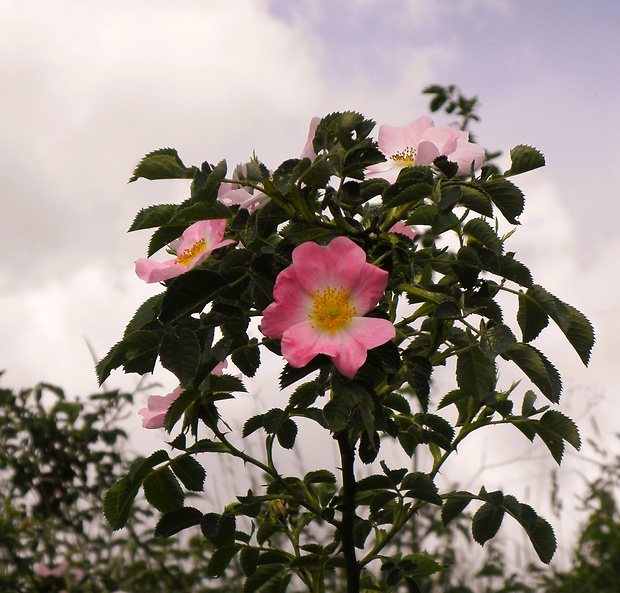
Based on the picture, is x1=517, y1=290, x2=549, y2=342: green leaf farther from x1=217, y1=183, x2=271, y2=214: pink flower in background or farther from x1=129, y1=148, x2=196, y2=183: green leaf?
x1=129, y1=148, x2=196, y2=183: green leaf

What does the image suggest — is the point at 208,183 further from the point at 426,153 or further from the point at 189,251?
the point at 426,153

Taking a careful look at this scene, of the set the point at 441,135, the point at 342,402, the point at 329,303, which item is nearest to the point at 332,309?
the point at 329,303

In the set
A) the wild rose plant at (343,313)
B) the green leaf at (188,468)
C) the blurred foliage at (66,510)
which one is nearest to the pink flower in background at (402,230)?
the wild rose plant at (343,313)

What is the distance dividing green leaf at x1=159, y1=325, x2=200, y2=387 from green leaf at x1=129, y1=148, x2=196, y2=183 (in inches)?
8.9

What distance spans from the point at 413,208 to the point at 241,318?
0.96ft

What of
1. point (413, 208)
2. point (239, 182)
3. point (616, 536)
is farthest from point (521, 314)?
point (616, 536)

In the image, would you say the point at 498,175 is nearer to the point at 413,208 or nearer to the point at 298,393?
the point at 413,208

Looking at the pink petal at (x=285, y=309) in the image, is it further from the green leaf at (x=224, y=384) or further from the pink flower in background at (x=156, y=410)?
the pink flower in background at (x=156, y=410)

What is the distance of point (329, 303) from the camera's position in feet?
3.79

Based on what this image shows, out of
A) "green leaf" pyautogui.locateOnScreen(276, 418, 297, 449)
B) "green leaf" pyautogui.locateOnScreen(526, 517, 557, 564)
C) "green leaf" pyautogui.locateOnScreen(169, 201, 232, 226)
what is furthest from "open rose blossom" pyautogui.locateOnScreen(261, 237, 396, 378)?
"green leaf" pyautogui.locateOnScreen(526, 517, 557, 564)

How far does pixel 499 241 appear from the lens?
1.21 metres

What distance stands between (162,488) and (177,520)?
55 mm

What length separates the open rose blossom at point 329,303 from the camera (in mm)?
1100

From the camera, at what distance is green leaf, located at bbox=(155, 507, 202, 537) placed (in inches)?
→ 52.0
